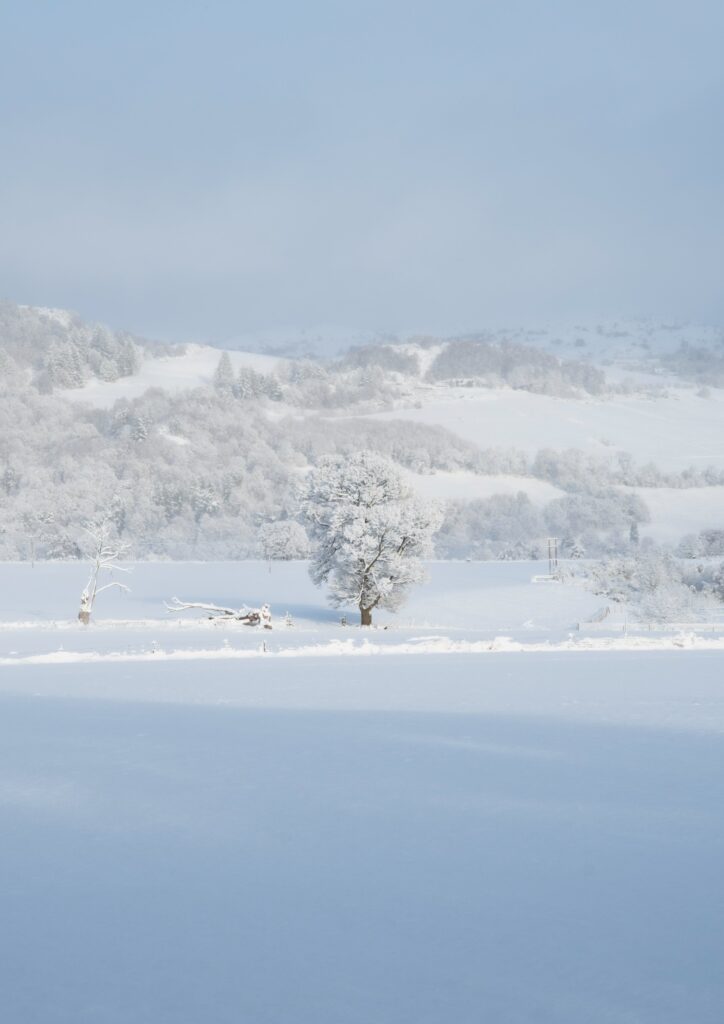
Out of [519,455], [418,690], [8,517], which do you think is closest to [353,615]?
[418,690]

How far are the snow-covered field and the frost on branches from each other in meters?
24.2

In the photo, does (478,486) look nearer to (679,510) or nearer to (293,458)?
(679,510)

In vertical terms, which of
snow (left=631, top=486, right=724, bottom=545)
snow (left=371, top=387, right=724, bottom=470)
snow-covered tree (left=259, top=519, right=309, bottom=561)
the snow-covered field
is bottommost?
the snow-covered field

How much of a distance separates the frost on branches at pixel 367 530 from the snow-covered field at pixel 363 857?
24160 mm

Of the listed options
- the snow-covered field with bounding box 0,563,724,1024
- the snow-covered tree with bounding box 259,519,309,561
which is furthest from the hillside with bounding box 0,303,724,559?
the snow-covered field with bounding box 0,563,724,1024

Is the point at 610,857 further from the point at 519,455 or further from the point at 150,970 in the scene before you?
the point at 519,455

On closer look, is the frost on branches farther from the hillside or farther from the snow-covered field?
the hillside

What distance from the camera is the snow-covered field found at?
507 cm

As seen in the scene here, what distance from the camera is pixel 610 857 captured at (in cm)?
713

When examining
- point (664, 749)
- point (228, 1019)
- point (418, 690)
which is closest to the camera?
point (228, 1019)

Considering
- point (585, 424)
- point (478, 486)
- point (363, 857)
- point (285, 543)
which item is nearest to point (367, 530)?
point (363, 857)

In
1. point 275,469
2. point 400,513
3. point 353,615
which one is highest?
point 275,469

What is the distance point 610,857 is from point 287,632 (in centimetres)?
2933

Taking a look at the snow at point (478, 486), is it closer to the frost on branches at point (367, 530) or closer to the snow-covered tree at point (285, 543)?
the snow-covered tree at point (285, 543)
